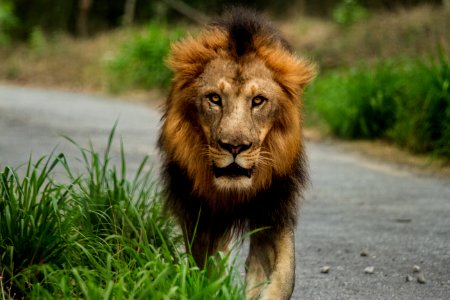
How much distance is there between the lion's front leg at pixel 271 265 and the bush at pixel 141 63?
14488 millimetres

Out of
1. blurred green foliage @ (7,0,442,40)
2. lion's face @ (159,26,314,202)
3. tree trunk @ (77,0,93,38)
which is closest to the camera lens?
lion's face @ (159,26,314,202)

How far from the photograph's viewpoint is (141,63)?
64.5ft

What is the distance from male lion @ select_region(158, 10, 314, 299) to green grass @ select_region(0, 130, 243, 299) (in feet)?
0.69

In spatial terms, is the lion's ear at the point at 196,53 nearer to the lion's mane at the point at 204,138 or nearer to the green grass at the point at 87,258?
the lion's mane at the point at 204,138

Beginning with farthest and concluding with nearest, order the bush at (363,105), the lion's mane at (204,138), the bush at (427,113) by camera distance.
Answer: the bush at (363,105), the bush at (427,113), the lion's mane at (204,138)

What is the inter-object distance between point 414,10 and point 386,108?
818 centimetres

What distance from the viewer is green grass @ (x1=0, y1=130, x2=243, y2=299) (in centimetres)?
331

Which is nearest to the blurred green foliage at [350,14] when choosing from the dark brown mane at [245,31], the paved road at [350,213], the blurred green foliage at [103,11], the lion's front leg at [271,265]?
the blurred green foliage at [103,11]

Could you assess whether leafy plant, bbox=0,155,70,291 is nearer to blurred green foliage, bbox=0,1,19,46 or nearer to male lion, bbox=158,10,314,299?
male lion, bbox=158,10,314,299

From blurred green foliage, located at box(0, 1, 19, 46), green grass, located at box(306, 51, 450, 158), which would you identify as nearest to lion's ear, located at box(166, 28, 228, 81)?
green grass, located at box(306, 51, 450, 158)

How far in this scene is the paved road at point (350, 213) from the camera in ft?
16.3

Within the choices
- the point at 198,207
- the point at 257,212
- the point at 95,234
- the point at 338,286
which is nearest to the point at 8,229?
the point at 95,234

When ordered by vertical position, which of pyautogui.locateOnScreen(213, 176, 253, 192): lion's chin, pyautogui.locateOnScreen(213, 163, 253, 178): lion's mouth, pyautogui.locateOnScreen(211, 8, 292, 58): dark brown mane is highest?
pyautogui.locateOnScreen(211, 8, 292, 58): dark brown mane

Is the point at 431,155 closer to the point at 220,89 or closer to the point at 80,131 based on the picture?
the point at 80,131
